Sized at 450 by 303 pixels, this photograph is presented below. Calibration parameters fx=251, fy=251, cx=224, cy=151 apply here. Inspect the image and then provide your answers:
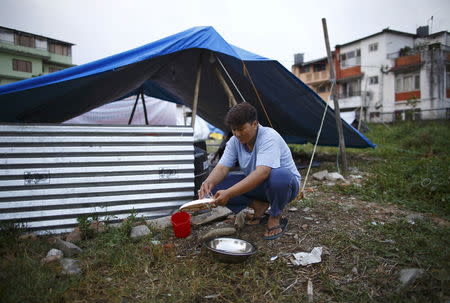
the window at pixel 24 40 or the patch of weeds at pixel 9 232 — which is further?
the window at pixel 24 40

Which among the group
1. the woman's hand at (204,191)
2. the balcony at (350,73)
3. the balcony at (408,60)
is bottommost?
the woman's hand at (204,191)

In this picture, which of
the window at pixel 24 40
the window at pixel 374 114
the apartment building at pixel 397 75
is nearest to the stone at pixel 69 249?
the apartment building at pixel 397 75

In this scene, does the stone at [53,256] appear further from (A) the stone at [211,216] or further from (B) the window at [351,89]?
(B) the window at [351,89]

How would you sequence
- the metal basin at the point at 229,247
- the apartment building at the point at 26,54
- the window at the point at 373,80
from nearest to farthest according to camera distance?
the metal basin at the point at 229,247
the window at the point at 373,80
the apartment building at the point at 26,54

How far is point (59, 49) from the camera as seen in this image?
26609 millimetres

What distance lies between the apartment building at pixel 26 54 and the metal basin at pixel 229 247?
28.1 metres

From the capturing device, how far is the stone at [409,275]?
1.50 metres

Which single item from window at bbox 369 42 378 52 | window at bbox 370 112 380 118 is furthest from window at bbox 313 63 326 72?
window at bbox 370 112 380 118

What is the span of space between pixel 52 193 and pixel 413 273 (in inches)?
117

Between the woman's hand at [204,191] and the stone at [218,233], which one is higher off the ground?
the woman's hand at [204,191]

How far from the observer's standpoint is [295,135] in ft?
20.1

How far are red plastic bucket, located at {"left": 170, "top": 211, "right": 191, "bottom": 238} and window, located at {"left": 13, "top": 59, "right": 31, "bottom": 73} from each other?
95.8ft

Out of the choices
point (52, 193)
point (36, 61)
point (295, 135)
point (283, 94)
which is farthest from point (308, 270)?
point (36, 61)

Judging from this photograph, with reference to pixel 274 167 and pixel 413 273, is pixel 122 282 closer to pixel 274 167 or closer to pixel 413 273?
pixel 274 167
